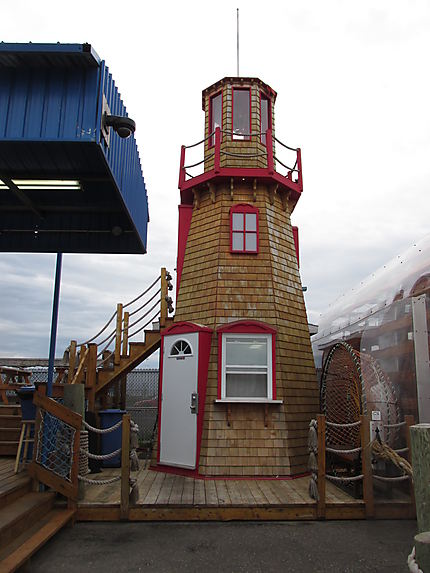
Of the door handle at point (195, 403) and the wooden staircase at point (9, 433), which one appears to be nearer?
the wooden staircase at point (9, 433)

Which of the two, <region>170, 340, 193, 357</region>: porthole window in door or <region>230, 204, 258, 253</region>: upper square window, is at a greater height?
<region>230, 204, 258, 253</region>: upper square window

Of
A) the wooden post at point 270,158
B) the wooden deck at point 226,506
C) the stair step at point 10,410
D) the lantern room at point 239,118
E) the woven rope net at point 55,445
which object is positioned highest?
the lantern room at point 239,118

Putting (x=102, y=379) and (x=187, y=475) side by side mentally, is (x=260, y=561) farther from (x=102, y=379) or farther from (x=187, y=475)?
(x=102, y=379)

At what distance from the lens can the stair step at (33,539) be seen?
12.8ft

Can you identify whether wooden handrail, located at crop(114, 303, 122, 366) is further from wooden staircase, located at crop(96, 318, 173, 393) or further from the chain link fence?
the chain link fence

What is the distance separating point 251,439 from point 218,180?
5293 millimetres

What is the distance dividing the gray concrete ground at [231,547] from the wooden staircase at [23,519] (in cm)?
18

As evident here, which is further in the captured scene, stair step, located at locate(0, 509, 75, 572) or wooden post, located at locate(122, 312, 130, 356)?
wooden post, located at locate(122, 312, 130, 356)

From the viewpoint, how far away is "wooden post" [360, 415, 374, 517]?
586 cm

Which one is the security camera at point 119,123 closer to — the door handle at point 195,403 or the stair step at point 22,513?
the stair step at point 22,513

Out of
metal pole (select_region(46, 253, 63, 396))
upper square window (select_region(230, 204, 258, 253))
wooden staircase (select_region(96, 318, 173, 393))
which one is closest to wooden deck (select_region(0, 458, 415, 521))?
metal pole (select_region(46, 253, 63, 396))

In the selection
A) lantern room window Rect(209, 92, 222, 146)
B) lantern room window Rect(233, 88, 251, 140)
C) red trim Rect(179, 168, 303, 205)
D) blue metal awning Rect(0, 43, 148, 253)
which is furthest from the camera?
lantern room window Rect(209, 92, 222, 146)

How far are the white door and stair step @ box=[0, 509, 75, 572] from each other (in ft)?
8.89

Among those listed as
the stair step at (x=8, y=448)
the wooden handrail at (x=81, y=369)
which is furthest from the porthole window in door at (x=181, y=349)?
the stair step at (x=8, y=448)
